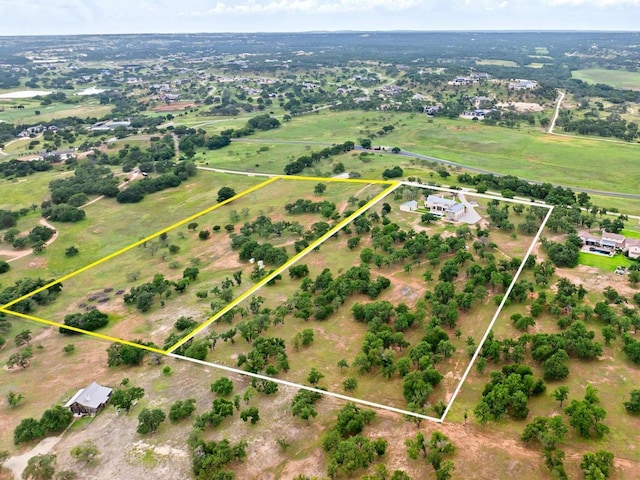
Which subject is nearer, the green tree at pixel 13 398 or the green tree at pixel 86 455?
the green tree at pixel 86 455

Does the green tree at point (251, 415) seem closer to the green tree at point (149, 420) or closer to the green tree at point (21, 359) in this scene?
the green tree at point (149, 420)

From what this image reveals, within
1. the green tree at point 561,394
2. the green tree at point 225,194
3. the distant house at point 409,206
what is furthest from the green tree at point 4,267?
the green tree at point 561,394

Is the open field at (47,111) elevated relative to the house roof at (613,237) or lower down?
lower down

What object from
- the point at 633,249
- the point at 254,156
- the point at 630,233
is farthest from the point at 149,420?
the point at 254,156

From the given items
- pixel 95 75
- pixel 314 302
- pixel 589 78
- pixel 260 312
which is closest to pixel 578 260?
pixel 314 302

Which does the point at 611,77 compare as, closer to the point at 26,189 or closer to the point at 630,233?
the point at 630,233

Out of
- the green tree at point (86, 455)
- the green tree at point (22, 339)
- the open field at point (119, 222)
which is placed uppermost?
the green tree at point (86, 455)
